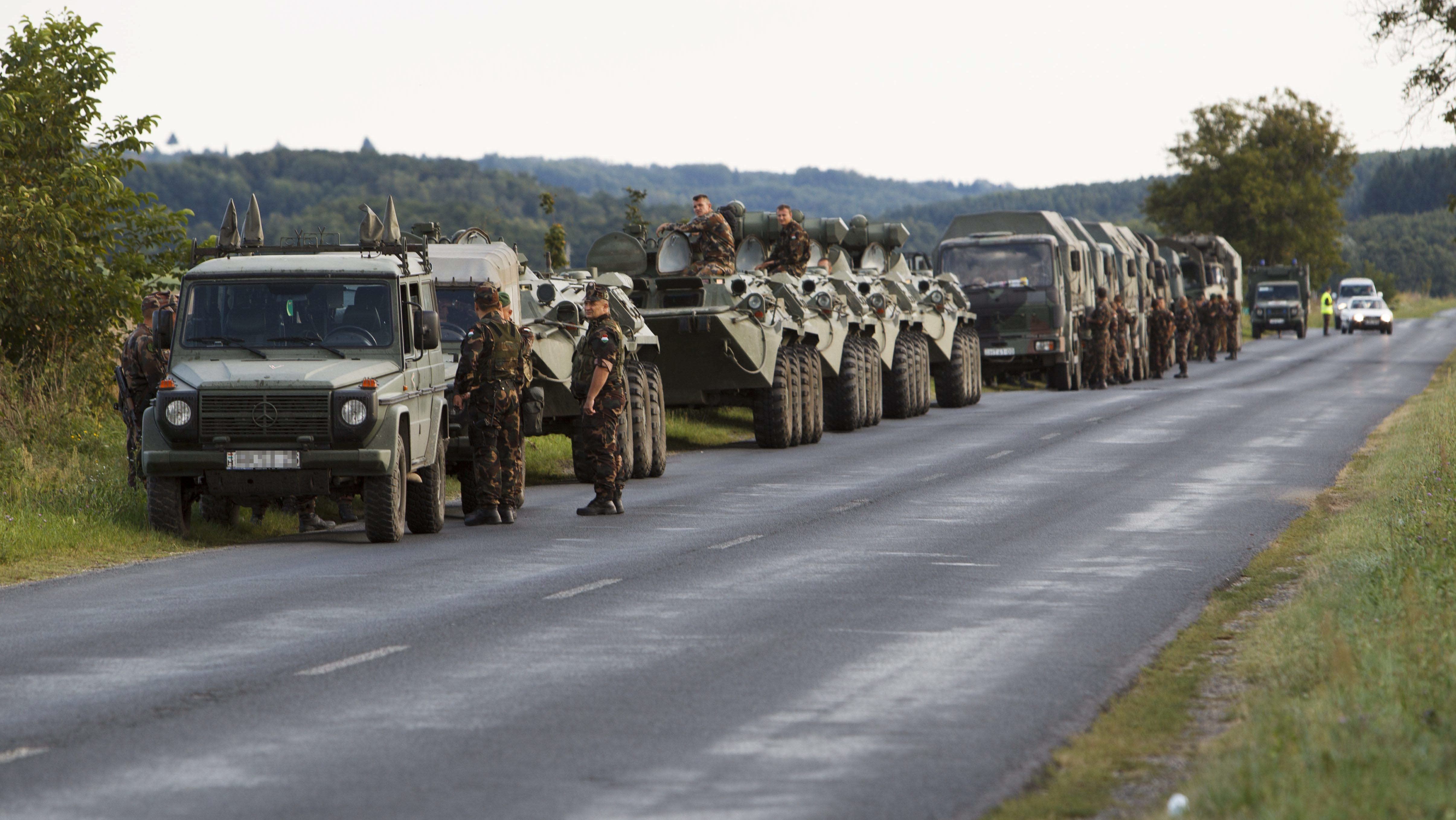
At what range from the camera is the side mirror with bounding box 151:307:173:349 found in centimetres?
1358

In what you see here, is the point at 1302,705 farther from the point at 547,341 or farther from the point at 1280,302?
the point at 1280,302

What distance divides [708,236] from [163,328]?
36.6ft

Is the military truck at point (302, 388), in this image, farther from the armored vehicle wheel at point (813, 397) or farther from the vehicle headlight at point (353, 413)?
the armored vehicle wheel at point (813, 397)

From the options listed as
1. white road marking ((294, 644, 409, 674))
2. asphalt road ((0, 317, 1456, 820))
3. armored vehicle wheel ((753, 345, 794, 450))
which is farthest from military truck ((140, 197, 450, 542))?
armored vehicle wheel ((753, 345, 794, 450))

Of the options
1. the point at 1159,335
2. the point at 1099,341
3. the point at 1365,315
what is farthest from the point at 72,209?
the point at 1365,315

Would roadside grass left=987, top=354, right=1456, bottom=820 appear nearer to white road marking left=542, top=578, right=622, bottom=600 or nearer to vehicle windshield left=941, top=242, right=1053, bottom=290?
white road marking left=542, top=578, right=622, bottom=600

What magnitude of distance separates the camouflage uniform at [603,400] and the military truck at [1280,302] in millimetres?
59826

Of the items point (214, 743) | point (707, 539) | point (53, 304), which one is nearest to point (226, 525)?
point (707, 539)

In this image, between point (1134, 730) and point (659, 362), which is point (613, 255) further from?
point (1134, 730)

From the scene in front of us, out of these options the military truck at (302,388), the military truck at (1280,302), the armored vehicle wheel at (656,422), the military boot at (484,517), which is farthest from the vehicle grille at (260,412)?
the military truck at (1280,302)

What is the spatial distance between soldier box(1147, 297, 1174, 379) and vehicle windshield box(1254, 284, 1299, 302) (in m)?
28.6

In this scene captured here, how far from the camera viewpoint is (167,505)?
1395cm

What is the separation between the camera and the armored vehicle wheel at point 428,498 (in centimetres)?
1456

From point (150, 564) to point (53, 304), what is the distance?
8.01m
